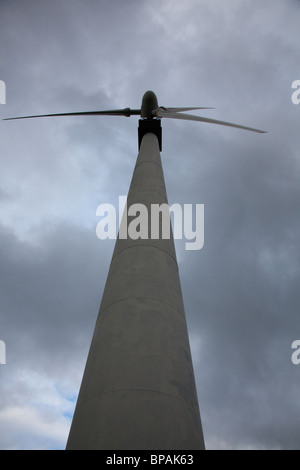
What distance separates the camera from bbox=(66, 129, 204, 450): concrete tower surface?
6578 mm

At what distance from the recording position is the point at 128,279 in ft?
32.3

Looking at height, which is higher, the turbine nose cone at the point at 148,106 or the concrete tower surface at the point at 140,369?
the turbine nose cone at the point at 148,106

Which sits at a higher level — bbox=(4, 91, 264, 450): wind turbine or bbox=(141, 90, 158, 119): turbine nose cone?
bbox=(141, 90, 158, 119): turbine nose cone

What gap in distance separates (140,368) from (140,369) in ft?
0.07

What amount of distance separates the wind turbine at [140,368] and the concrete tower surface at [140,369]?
16 mm

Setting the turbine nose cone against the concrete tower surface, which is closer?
the concrete tower surface

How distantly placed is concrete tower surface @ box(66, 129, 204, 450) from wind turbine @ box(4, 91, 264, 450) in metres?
0.02

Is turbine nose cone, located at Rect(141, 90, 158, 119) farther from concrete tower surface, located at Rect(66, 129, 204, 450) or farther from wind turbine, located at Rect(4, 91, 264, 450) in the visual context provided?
concrete tower surface, located at Rect(66, 129, 204, 450)

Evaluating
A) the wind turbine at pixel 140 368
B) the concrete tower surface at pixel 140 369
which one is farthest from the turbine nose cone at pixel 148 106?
the concrete tower surface at pixel 140 369

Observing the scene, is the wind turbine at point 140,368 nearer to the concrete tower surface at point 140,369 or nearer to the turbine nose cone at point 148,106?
the concrete tower surface at point 140,369

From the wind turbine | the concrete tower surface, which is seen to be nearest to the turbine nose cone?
the wind turbine

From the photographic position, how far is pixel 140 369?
24.6ft

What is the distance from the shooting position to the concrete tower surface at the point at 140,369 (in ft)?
21.6
